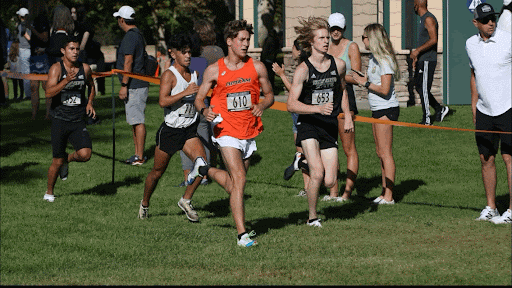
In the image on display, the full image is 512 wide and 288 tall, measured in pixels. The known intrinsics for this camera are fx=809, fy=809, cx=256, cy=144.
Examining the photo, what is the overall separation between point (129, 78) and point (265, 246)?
18.6ft

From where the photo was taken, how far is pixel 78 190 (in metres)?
11.2

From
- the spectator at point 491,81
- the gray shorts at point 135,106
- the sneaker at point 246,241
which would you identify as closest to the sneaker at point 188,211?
the sneaker at point 246,241

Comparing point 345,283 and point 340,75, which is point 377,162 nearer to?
point 340,75

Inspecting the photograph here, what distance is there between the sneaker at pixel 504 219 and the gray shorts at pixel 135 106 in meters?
6.12

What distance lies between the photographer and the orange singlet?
7.41 meters

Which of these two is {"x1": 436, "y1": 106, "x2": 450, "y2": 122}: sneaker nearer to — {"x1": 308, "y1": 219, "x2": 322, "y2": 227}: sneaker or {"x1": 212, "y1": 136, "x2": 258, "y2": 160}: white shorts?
{"x1": 308, "y1": 219, "x2": 322, "y2": 227}: sneaker

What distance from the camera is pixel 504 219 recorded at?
26.1 ft

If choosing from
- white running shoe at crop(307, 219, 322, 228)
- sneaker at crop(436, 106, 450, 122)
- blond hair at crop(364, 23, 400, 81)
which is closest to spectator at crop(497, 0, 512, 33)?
blond hair at crop(364, 23, 400, 81)

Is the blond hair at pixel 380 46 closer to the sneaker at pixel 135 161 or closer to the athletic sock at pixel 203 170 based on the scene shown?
the athletic sock at pixel 203 170

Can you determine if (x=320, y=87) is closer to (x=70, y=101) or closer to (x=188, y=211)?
(x=188, y=211)

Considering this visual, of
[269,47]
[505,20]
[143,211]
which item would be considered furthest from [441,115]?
[269,47]

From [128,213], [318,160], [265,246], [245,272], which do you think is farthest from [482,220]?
[128,213]

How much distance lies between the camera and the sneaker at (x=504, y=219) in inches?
312

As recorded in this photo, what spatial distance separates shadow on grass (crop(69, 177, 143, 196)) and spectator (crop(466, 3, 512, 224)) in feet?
17.0
